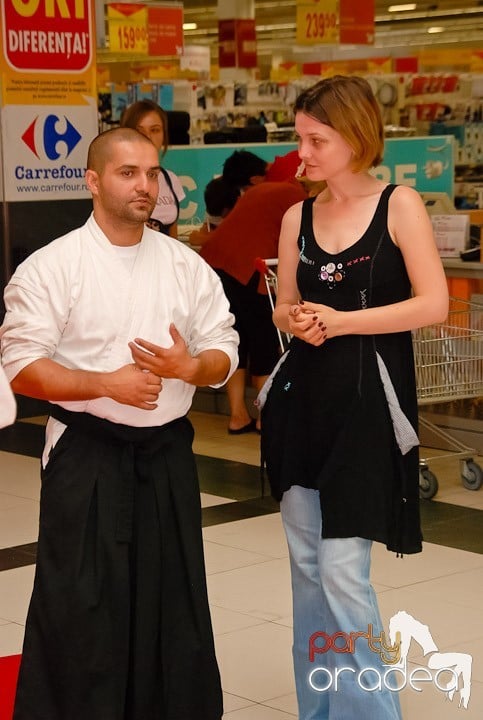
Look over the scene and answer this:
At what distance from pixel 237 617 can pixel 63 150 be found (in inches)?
160

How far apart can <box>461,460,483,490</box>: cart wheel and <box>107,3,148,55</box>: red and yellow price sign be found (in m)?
13.3

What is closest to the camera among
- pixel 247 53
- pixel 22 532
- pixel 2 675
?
pixel 2 675

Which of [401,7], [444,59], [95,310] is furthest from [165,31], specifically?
[95,310]

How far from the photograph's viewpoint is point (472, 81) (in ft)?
51.4

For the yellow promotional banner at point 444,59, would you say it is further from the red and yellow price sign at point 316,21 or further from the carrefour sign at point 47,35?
the carrefour sign at point 47,35

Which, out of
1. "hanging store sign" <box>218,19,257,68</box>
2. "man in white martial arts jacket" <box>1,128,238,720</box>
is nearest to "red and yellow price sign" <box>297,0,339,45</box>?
"hanging store sign" <box>218,19,257,68</box>

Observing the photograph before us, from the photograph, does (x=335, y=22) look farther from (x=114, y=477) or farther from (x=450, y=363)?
(x=114, y=477)

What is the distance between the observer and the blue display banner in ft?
32.4

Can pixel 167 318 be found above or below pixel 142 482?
above

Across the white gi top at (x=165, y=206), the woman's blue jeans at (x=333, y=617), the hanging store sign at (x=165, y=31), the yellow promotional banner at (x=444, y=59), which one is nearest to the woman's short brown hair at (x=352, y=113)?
the woman's blue jeans at (x=333, y=617)

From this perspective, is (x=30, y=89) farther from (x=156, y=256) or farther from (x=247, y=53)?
(x=247, y=53)

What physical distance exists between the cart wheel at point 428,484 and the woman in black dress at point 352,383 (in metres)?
2.89

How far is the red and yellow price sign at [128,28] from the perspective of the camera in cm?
1855

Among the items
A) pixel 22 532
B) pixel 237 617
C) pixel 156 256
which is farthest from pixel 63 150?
pixel 156 256
